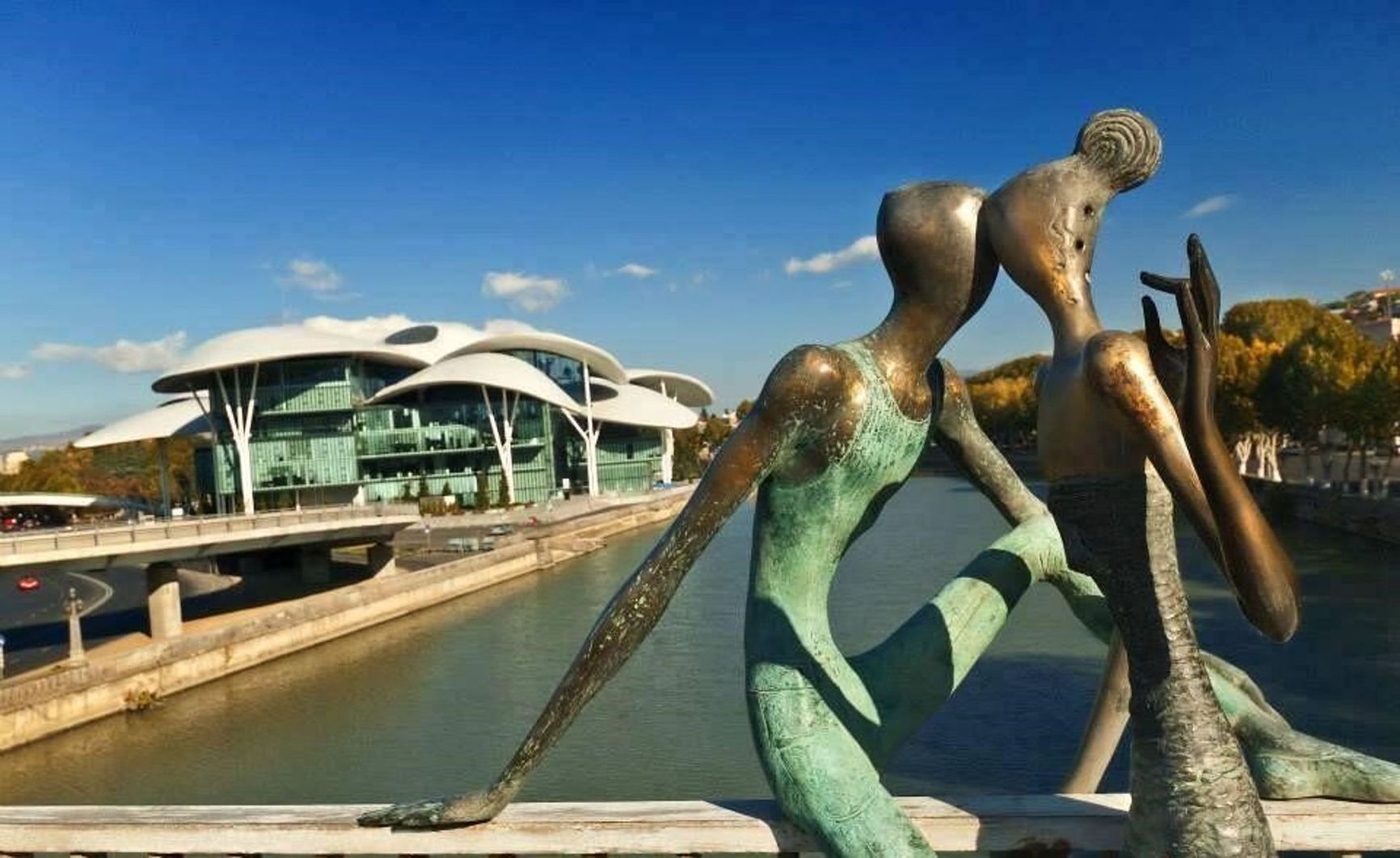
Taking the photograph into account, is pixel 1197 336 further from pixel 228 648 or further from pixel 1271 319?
pixel 1271 319

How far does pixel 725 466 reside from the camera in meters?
3.05

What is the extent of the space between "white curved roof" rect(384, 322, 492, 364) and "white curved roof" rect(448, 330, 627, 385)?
17.2 feet

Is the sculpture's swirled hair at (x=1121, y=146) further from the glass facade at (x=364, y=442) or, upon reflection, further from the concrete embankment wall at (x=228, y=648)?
the glass facade at (x=364, y=442)

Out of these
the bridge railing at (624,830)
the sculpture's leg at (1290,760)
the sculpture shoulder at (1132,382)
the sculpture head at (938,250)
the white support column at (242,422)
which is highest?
the white support column at (242,422)

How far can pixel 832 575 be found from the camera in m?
3.16

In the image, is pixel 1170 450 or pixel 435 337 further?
pixel 435 337

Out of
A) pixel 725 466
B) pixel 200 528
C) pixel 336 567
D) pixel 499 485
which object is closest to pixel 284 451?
pixel 499 485

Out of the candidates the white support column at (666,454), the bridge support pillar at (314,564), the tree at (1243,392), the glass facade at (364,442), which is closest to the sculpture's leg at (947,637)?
the tree at (1243,392)

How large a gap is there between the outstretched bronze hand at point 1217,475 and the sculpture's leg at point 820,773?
111 centimetres

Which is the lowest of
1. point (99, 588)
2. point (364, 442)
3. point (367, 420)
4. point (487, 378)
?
point (99, 588)

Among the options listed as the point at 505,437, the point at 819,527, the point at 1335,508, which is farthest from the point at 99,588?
the point at 1335,508

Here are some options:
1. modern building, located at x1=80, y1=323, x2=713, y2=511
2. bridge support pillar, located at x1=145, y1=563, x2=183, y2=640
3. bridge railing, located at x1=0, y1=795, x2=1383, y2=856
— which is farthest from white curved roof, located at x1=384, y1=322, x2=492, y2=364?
bridge railing, located at x1=0, y1=795, x2=1383, y2=856

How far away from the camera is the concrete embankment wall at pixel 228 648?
16.5 meters

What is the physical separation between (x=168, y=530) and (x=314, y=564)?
39.9ft
